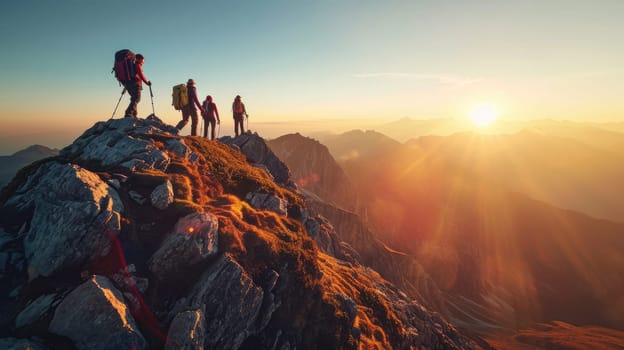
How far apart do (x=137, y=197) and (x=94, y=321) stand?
6.61 m

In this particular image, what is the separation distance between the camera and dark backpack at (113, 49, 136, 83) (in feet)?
62.2

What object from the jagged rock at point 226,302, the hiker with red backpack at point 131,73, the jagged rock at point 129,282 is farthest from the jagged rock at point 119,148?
the jagged rock at point 226,302

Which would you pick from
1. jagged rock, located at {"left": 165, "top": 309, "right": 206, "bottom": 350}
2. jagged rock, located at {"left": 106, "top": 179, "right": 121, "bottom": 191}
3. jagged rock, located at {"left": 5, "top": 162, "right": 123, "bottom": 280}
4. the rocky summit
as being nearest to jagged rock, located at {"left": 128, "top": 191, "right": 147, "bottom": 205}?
the rocky summit

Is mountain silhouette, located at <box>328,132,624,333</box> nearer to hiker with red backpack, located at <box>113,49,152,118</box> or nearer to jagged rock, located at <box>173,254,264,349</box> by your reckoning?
jagged rock, located at <box>173,254,264,349</box>

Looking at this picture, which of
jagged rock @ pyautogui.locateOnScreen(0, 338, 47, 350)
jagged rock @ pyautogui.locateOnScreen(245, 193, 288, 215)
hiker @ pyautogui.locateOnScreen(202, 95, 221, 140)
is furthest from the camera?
hiker @ pyautogui.locateOnScreen(202, 95, 221, 140)

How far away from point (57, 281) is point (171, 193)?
6.00 m

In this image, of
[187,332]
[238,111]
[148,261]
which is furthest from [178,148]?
[238,111]

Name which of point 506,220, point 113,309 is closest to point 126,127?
point 113,309

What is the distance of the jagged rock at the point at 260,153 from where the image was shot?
4303 centimetres

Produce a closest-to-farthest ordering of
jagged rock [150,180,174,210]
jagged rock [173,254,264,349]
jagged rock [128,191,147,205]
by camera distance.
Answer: jagged rock [173,254,264,349]
jagged rock [128,191,147,205]
jagged rock [150,180,174,210]

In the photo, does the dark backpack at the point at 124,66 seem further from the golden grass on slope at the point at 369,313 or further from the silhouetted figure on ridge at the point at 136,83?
the golden grass on slope at the point at 369,313

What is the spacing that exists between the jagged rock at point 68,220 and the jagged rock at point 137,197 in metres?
0.96

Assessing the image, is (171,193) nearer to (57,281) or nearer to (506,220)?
(57,281)

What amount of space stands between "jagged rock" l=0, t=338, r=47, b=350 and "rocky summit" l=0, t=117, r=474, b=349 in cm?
3
